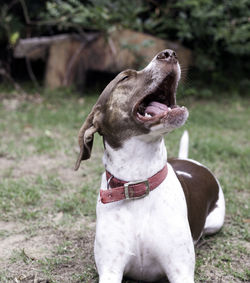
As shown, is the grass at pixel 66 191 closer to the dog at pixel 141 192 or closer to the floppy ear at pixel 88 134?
the dog at pixel 141 192

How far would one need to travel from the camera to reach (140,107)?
97.6 inches

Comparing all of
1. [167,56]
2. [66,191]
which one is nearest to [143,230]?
[167,56]

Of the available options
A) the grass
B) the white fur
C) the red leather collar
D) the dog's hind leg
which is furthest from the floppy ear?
the dog's hind leg

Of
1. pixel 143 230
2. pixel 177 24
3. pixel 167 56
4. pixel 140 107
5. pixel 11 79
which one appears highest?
pixel 167 56

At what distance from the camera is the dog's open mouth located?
2.30 metres

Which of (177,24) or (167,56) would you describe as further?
(177,24)

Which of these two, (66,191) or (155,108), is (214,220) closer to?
(155,108)

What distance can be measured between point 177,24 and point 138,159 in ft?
19.2

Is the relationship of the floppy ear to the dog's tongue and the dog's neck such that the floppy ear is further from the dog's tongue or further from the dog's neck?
the dog's tongue

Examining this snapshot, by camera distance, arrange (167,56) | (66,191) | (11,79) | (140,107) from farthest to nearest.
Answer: (11,79) < (66,191) < (140,107) < (167,56)

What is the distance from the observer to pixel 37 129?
6.12 metres

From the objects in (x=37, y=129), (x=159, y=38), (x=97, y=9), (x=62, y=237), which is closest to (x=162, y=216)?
(x=62, y=237)

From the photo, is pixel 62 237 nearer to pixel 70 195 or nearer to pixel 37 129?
pixel 70 195

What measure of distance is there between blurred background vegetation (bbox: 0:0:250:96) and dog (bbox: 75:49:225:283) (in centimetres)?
435
